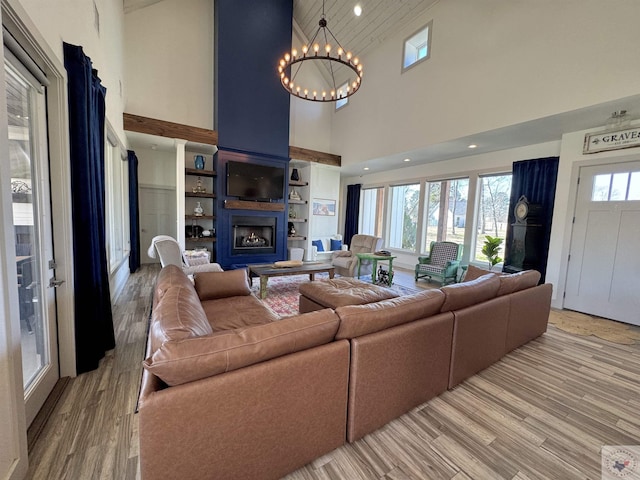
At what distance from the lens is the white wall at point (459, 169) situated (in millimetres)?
4781

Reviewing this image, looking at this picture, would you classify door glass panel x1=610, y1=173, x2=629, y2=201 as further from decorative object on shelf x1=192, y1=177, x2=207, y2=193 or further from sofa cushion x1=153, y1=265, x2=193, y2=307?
decorative object on shelf x1=192, y1=177, x2=207, y2=193

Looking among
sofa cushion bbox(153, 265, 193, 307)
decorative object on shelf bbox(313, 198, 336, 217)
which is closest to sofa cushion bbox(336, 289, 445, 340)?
sofa cushion bbox(153, 265, 193, 307)

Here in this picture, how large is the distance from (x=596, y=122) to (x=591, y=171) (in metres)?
0.66

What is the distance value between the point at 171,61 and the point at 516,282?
7332mm

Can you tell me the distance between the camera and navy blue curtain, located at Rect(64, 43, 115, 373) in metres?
2.06

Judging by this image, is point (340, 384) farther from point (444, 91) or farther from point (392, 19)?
point (392, 19)

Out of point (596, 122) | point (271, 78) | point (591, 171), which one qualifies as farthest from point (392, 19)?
point (591, 171)

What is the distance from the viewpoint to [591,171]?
386cm

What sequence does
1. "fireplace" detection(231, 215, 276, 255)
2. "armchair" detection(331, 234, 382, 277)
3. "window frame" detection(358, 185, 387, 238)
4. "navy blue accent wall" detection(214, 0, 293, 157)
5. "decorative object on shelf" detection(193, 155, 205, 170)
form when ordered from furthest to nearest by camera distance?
1. "window frame" detection(358, 185, 387, 238)
2. "fireplace" detection(231, 215, 276, 255)
3. "decorative object on shelf" detection(193, 155, 205, 170)
4. "navy blue accent wall" detection(214, 0, 293, 157)
5. "armchair" detection(331, 234, 382, 277)

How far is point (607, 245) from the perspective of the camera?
3764 mm

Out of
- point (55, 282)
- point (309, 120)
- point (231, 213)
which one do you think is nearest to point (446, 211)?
point (309, 120)

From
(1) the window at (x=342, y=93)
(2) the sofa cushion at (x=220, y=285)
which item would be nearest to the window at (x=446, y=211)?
(1) the window at (x=342, y=93)

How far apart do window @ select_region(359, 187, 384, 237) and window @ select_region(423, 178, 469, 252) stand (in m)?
1.63

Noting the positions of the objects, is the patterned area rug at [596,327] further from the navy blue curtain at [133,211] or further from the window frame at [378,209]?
the navy blue curtain at [133,211]
